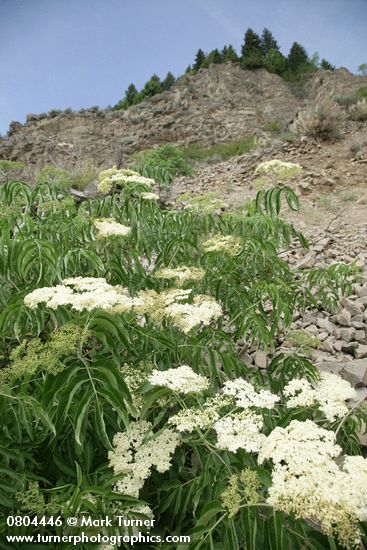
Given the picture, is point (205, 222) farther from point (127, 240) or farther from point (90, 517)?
point (90, 517)

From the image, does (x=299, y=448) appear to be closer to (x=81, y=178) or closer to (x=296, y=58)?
(x=81, y=178)

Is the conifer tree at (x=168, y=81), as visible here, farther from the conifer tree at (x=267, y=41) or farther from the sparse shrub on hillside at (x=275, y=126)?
the sparse shrub on hillside at (x=275, y=126)

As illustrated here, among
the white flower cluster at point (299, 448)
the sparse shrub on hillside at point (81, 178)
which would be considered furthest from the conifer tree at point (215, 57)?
the white flower cluster at point (299, 448)

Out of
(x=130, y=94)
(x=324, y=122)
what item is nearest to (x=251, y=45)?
(x=130, y=94)

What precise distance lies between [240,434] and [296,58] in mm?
42778

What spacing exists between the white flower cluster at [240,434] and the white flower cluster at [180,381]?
17cm

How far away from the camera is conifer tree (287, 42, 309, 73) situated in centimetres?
3553

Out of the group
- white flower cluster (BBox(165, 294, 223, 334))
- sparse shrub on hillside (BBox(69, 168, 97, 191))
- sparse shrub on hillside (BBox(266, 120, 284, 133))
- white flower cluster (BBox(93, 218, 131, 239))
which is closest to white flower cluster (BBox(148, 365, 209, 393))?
white flower cluster (BBox(165, 294, 223, 334))

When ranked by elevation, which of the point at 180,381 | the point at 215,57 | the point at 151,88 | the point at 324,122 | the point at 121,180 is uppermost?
the point at 215,57

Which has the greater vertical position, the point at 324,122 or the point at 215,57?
the point at 215,57

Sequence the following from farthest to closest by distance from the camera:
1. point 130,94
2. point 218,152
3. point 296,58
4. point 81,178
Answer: point 130,94 < point 296,58 < point 218,152 < point 81,178

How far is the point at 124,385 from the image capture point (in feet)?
4.49

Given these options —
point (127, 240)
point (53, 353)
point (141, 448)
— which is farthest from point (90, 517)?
point (127, 240)

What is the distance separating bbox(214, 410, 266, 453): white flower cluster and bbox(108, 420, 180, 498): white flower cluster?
27 cm
